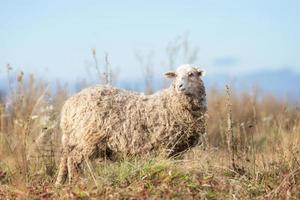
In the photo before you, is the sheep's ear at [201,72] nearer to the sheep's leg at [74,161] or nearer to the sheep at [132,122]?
the sheep at [132,122]

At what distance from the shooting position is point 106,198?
641cm

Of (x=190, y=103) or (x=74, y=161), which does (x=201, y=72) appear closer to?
(x=190, y=103)

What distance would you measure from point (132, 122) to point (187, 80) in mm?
885

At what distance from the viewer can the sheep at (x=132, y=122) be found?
8422 mm

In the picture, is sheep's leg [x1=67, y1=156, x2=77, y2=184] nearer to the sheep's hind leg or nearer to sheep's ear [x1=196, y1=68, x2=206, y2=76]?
the sheep's hind leg

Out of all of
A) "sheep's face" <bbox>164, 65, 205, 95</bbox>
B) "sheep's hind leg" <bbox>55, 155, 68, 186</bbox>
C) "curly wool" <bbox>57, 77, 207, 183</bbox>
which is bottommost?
"sheep's hind leg" <bbox>55, 155, 68, 186</bbox>

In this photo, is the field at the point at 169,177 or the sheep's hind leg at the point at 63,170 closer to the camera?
the field at the point at 169,177

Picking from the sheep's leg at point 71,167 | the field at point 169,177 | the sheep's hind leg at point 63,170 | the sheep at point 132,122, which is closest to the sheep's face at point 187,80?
the sheep at point 132,122

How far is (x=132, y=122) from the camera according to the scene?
8461 millimetres

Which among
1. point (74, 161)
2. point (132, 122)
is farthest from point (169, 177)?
point (74, 161)

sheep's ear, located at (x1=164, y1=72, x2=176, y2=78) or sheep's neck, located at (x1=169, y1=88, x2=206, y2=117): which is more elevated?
sheep's ear, located at (x1=164, y1=72, x2=176, y2=78)

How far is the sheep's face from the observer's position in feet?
28.0

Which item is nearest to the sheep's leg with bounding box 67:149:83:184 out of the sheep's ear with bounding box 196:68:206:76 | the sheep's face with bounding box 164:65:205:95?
the sheep's face with bounding box 164:65:205:95

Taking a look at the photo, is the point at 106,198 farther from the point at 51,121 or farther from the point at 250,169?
the point at 51,121
